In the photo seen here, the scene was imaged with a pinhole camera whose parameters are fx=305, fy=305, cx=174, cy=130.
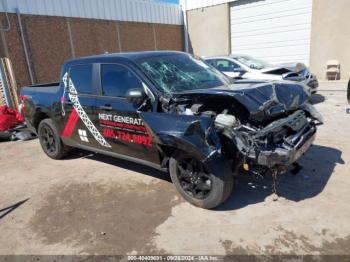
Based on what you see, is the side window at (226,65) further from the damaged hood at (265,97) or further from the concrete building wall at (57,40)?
the concrete building wall at (57,40)

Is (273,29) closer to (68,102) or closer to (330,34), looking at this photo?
(330,34)

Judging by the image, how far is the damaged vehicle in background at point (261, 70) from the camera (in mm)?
8312

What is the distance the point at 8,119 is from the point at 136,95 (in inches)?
240

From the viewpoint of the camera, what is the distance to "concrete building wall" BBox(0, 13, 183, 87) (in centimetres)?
1075

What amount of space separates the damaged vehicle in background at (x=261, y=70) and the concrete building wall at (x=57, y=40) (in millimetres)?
6319

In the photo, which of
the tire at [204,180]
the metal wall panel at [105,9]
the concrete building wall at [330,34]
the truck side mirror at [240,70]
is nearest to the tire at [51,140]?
the tire at [204,180]

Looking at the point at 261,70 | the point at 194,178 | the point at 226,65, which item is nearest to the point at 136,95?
the point at 194,178

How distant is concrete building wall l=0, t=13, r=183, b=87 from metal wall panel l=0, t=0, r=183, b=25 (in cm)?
22

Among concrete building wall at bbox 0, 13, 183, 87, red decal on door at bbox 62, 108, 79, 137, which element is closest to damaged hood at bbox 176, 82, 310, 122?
red decal on door at bbox 62, 108, 79, 137

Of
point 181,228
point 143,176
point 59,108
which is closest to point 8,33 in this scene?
point 59,108

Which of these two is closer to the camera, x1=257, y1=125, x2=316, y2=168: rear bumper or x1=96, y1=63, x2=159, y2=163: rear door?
x1=257, y1=125, x2=316, y2=168: rear bumper

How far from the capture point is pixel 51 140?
5773mm

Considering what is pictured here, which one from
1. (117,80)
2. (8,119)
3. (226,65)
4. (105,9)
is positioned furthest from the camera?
(105,9)

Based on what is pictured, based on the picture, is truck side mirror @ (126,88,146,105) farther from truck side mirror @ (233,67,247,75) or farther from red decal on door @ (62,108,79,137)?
truck side mirror @ (233,67,247,75)
